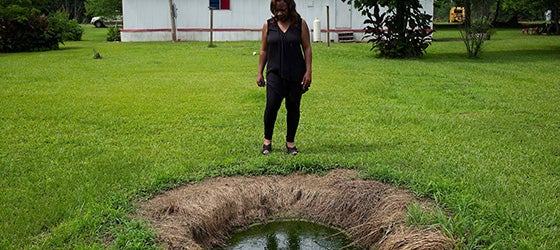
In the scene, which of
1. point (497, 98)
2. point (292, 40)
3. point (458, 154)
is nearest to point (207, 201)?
point (292, 40)

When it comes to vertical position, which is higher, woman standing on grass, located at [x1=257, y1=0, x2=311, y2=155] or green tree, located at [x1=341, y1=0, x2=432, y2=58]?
green tree, located at [x1=341, y1=0, x2=432, y2=58]

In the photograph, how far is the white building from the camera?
28.0 meters

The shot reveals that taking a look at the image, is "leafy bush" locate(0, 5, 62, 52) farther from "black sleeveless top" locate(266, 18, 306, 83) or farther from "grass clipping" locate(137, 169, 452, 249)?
"grass clipping" locate(137, 169, 452, 249)

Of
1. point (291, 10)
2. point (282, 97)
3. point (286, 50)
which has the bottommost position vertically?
point (282, 97)

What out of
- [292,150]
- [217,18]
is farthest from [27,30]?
[292,150]

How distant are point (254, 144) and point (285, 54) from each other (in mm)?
1313

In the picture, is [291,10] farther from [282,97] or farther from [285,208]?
[285,208]

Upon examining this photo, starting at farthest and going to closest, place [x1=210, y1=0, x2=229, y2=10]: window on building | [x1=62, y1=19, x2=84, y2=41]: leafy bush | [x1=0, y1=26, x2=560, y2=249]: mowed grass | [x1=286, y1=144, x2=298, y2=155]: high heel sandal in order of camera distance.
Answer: [x1=62, y1=19, x2=84, y2=41]: leafy bush
[x1=210, y1=0, x2=229, y2=10]: window on building
[x1=286, y1=144, x2=298, y2=155]: high heel sandal
[x1=0, y1=26, x2=560, y2=249]: mowed grass

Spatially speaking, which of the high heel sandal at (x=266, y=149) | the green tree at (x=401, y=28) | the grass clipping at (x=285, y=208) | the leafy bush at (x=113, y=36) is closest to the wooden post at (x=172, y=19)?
the leafy bush at (x=113, y=36)

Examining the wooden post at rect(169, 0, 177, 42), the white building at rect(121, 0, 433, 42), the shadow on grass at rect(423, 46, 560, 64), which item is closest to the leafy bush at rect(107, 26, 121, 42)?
the white building at rect(121, 0, 433, 42)

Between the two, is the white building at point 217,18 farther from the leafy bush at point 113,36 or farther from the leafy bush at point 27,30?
the leafy bush at point 27,30

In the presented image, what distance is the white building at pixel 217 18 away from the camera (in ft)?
91.8

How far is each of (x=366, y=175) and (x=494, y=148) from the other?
1.95 meters

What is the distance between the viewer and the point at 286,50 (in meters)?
5.87
